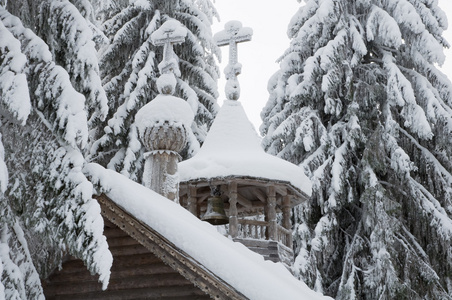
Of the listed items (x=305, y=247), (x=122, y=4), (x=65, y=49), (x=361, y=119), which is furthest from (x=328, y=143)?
(x=65, y=49)

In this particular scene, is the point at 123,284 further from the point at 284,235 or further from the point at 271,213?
the point at 284,235

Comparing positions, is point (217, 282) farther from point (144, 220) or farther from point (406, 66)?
point (406, 66)

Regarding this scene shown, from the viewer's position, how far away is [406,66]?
21.5 metres

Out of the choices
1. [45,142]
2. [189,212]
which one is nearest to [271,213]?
[189,212]

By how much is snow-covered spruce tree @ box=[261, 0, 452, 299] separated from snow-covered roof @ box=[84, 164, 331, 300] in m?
11.6

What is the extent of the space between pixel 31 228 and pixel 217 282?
2202 millimetres

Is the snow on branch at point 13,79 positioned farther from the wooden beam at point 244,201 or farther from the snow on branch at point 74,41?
the wooden beam at point 244,201

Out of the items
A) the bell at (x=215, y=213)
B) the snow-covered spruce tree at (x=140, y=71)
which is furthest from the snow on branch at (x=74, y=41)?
the snow-covered spruce tree at (x=140, y=71)

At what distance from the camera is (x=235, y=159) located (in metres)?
12.6

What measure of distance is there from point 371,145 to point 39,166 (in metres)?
13.6

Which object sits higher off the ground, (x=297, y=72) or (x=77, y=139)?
(x=297, y=72)

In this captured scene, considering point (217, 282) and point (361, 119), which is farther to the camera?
point (361, 119)

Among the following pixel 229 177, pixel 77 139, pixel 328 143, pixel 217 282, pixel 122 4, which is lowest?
pixel 217 282

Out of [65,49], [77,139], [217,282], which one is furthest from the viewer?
[65,49]
